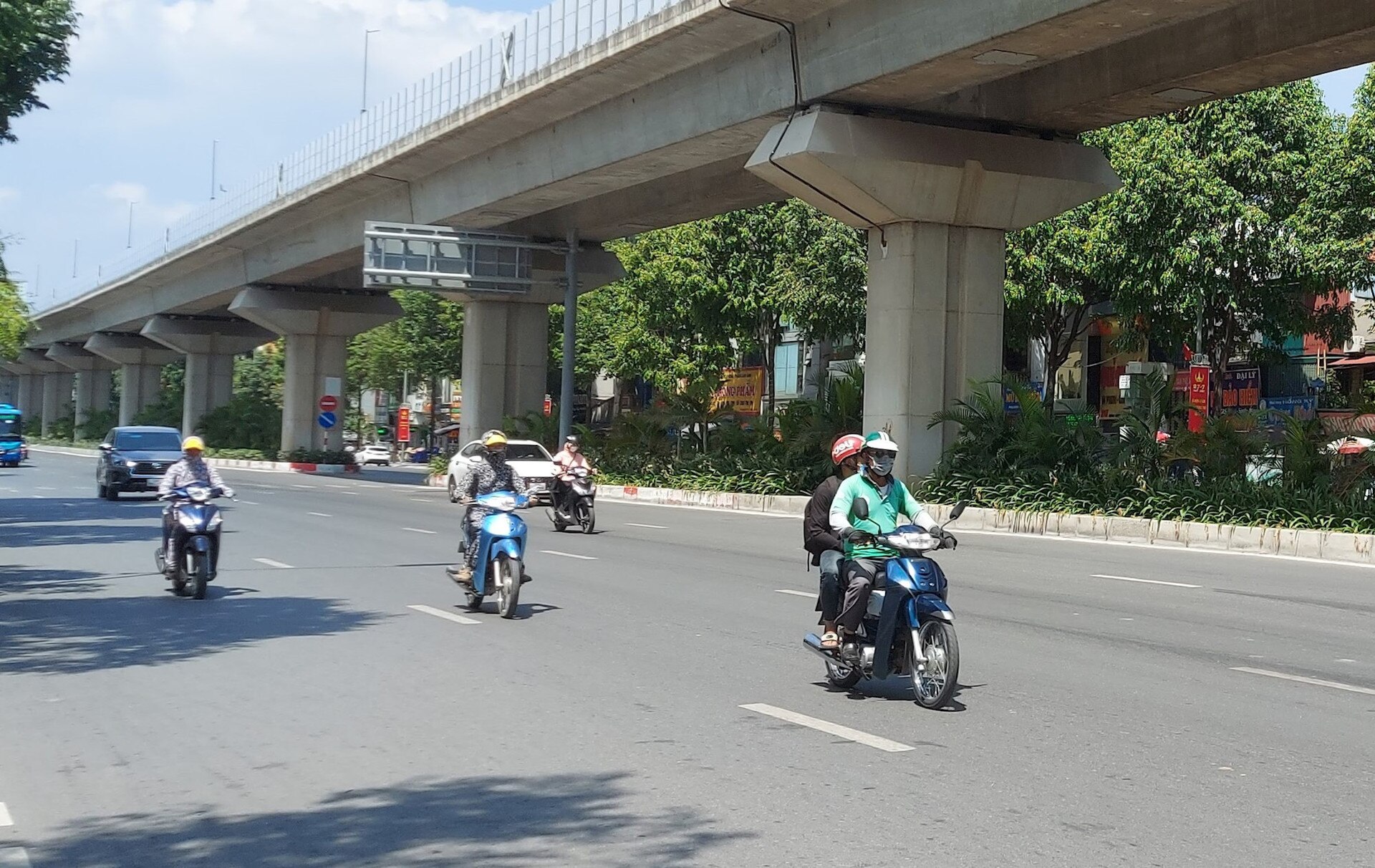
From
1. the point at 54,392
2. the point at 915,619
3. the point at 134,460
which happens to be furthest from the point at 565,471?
the point at 54,392

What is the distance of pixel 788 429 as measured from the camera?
31922 mm

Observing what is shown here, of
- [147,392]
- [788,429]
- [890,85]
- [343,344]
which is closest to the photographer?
[890,85]

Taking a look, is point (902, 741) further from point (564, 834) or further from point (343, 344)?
point (343, 344)

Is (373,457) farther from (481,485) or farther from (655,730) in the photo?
(655,730)

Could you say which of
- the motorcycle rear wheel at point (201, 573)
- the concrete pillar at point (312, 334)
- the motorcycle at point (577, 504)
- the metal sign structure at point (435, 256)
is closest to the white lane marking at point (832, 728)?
the motorcycle rear wheel at point (201, 573)

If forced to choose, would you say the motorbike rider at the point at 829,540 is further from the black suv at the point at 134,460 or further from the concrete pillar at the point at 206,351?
the concrete pillar at the point at 206,351

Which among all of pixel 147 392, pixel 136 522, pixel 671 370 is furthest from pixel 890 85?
pixel 147 392

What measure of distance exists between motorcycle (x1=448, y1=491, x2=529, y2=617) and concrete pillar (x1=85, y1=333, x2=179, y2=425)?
76377 mm

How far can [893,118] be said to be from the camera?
24.7 m

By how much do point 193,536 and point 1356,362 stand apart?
38349 millimetres

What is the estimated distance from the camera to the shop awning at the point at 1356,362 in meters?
43.6

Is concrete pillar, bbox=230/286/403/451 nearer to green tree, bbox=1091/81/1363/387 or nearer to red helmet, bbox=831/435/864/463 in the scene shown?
green tree, bbox=1091/81/1363/387

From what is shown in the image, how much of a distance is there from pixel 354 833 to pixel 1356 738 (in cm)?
499

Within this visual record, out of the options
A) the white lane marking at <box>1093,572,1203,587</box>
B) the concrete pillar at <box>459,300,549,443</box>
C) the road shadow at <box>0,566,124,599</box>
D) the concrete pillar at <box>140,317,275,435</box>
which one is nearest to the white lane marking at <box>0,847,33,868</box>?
the road shadow at <box>0,566,124,599</box>
